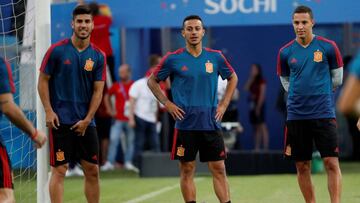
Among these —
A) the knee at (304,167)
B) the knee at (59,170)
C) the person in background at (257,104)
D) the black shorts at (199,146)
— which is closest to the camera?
the knee at (59,170)

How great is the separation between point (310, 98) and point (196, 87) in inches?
46.8

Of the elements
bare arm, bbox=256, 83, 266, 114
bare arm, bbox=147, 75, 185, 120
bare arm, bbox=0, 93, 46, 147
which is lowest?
bare arm, bbox=256, 83, 266, 114

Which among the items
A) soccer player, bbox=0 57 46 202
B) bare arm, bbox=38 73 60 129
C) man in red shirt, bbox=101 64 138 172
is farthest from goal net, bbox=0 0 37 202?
man in red shirt, bbox=101 64 138 172

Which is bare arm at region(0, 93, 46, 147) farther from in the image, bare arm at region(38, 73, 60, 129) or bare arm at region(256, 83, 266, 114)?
bare arm at region(256, 83, 266, 114)

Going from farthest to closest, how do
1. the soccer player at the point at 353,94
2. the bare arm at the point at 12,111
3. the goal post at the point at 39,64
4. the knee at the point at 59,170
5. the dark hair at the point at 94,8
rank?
the dark hair at the point at 94,8
the goal post at the point at 39,64
the knee at the point at 59,170
the bare arm at the point at 12,111
the soccer player at the point at 353,94

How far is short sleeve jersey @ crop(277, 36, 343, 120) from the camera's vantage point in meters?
10.4

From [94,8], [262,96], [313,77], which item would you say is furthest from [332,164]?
[262,96]

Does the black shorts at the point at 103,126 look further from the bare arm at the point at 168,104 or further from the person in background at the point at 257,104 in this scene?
the bare arm at the point at 168,104

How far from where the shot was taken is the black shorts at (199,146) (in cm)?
1039

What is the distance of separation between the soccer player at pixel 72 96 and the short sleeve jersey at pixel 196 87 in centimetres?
81

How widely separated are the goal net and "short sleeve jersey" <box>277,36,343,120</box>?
9.76ft

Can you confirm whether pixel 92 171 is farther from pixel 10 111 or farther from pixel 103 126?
pixel 103 126

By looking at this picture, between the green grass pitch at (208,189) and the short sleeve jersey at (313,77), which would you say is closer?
the short sleeve jersey at (313,77)

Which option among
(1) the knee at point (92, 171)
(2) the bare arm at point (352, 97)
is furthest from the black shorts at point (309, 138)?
(2) the bare arm at point (352, 97)
